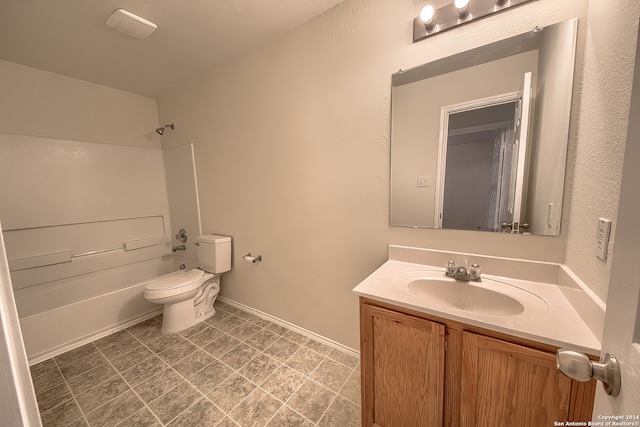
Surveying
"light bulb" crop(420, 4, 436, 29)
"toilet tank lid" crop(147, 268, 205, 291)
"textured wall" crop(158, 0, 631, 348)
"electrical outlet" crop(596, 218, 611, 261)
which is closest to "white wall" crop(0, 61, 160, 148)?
"textured wall" crop(158, 0, 631, 348)

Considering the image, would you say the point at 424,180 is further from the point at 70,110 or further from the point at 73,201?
the point at 70,110

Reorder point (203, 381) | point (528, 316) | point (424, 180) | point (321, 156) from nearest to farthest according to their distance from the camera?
point (528, 316), point (424, 180), point (203, 381), point (321, 156)

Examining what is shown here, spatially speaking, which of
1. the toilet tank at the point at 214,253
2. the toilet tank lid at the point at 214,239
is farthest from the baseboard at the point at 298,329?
the toilet tank lid at the point at 214,239

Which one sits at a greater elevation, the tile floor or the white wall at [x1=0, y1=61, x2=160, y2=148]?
the white wall at [x1=0, y1=61, x2=160, y2=148]

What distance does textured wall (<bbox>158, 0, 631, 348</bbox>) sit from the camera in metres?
1.26

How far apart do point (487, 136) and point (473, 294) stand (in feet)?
2.68

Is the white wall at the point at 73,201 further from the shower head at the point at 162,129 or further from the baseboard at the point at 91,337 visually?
the shower head at the point at 162,129

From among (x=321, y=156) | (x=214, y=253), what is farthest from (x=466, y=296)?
(x=214, y=253)

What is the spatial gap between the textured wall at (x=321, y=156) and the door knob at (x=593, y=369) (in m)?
0.60

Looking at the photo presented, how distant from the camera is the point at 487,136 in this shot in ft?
3.96

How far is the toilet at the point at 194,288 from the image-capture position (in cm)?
206

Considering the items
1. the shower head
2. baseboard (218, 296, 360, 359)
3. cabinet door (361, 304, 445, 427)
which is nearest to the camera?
cabinet door (361, 304, 445, 427)

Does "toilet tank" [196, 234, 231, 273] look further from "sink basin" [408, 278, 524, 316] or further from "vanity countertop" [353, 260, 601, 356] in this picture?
"sink basin" [408, 278, 524, 316]

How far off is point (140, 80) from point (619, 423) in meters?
3.45
